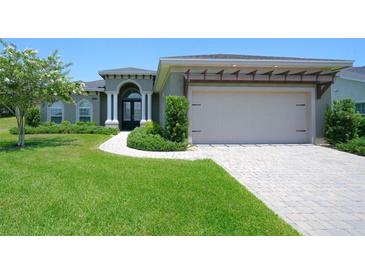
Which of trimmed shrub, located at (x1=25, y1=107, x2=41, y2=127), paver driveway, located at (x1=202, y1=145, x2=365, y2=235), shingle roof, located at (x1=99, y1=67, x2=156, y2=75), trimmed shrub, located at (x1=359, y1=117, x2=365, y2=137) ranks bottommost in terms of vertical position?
paver driveway, located at (x1=202, y1=145, x2=365, y2=235)

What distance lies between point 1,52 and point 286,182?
11.4 m

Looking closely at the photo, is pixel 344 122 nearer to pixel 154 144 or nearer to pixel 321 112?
pixel 321 112

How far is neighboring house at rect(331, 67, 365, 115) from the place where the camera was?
54.6ft

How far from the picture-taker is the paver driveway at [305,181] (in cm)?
388

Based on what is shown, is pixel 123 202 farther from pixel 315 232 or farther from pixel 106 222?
pixel 315 232

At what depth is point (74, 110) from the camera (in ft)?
70.1

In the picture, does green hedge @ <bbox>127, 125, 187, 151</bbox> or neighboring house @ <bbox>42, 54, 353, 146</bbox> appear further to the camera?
neighboring house @ <bbox>42, 54, 353, 146</bbox>

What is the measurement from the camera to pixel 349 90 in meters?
17.3

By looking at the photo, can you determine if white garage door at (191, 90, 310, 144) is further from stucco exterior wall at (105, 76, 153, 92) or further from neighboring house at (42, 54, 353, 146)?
stucco exterior wall at (105, 76, 153, 92)

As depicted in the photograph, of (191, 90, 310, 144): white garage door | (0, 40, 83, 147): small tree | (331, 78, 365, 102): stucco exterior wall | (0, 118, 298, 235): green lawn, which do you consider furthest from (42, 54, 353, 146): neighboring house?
(331, 78, 365, 102): stucco exterior wall

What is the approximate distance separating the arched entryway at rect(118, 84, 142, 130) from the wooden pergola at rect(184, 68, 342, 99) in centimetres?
1178

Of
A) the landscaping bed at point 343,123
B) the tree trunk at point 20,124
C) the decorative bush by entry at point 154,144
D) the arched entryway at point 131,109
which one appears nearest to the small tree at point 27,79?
the tree trunk at point 20,124

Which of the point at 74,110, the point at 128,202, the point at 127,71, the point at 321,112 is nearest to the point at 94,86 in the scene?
the point at 74,110

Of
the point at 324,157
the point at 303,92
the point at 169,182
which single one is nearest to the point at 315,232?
the point at 169,182
